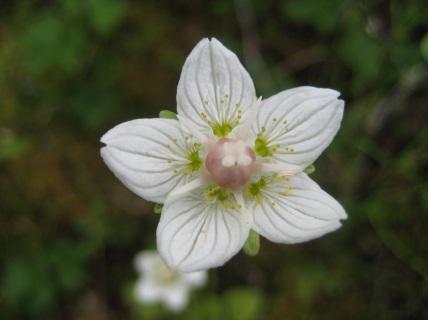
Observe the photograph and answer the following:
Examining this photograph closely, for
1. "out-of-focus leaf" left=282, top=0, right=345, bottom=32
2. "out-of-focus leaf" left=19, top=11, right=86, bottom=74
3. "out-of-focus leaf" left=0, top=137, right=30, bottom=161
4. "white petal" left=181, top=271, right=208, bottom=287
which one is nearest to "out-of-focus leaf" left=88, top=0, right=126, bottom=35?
"out-of-focus leaf" left=19, top=11, right=86, bottom=74

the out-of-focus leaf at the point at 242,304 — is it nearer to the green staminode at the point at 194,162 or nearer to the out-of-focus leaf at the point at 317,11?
the out-of-focus leaf at the point at 317,11

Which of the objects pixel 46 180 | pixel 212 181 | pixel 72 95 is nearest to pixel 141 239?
pixel 46 180

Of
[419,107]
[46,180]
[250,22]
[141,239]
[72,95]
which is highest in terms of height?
[250,22]

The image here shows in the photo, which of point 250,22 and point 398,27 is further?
point 250,22

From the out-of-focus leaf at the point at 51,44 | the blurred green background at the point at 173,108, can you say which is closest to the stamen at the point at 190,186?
the blurred green background at the point at 173,108

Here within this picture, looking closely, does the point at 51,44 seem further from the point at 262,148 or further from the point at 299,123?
the point at 299,123

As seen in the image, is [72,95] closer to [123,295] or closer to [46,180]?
[46,180]

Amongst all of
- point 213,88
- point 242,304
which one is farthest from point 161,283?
point 213,88

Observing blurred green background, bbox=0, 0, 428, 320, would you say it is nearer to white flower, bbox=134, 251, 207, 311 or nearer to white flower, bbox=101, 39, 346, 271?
white flower, bbox=134, 251, 207, 311
